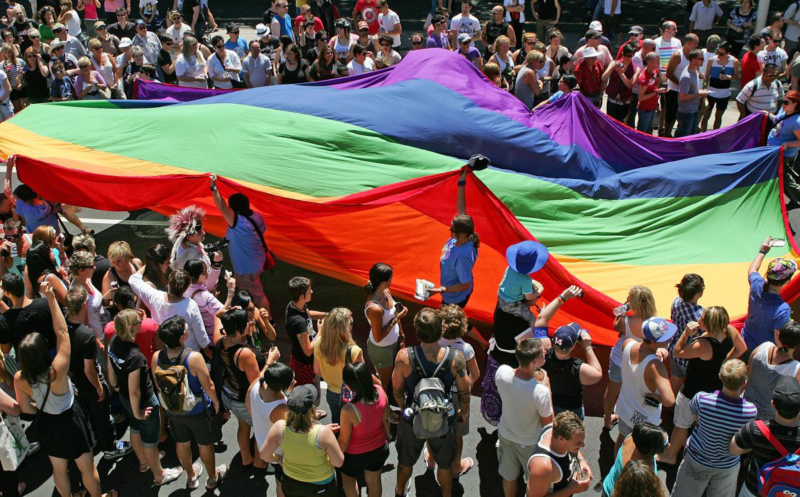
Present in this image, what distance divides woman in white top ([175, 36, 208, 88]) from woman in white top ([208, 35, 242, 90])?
23cm

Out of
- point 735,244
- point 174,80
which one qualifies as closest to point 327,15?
point 174,80

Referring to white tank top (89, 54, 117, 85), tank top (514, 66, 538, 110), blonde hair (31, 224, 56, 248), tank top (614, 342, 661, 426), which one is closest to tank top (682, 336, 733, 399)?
tank top (614, 342, 661, 426)

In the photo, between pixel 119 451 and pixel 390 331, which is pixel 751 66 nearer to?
Result: pixel 390 331

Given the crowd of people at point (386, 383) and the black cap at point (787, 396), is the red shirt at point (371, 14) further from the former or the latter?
the black cap at point (787, 396)

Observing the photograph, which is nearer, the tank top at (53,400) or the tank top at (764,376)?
the tank top at (53,400)

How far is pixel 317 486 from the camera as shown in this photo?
14.7 feet

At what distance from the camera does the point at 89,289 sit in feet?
19.0

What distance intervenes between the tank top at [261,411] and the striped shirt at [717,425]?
2547 mm

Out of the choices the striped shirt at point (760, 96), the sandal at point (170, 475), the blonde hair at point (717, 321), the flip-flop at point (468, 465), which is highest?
the striped shirt at point (760, 96)

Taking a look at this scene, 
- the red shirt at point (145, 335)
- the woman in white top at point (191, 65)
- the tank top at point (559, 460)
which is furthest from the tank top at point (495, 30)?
the tank top at point (559, 460)

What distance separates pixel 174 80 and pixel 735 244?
360 inches

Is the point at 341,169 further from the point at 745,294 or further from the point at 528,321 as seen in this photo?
the point at 745,294

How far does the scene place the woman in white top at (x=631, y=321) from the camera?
17.0ft

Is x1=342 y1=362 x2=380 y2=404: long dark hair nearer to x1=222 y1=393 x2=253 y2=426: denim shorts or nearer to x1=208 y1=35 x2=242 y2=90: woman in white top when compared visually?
x1=222 y1=393 x2=253 y2=426: denim shorts
